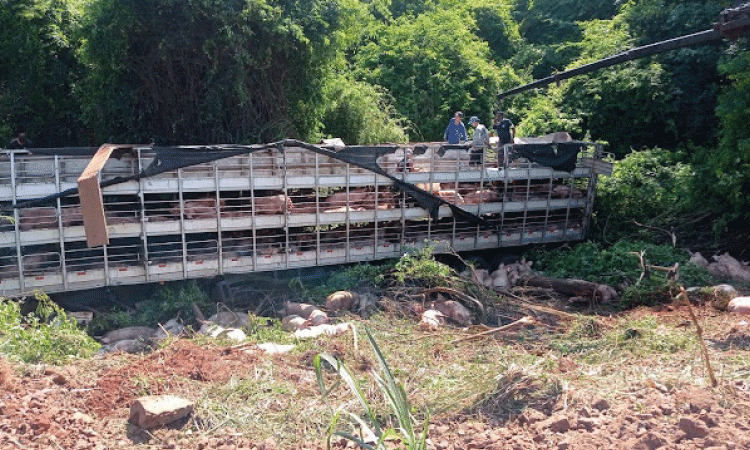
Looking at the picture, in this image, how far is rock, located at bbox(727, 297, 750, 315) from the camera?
305 inches

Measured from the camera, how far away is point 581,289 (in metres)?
9.25

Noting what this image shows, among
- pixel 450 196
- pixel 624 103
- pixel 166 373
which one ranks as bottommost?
pixel 166 373

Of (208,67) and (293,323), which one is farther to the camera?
(208,67)

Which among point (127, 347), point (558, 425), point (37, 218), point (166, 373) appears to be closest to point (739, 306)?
point (558, 425)

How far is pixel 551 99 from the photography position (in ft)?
56.3

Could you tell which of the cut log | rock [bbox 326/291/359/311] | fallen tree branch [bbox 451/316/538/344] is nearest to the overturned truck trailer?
rock [bbox 326/291/359/311]

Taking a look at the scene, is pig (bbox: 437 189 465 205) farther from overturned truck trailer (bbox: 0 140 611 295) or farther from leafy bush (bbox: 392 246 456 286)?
leafy bush (bbox: 392 246 456 286)

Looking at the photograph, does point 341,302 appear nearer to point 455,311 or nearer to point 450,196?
point 455,311

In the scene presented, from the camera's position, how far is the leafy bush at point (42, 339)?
599 cm

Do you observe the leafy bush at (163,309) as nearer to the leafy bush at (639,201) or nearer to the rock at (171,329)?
the rock at (171,329)

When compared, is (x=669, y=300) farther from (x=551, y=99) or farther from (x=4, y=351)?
(x=551, y=99)

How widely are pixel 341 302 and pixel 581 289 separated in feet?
11.3

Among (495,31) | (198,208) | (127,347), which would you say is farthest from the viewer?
(495,31)

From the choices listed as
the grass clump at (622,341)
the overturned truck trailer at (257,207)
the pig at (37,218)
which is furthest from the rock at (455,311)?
the pig at (37,218)
